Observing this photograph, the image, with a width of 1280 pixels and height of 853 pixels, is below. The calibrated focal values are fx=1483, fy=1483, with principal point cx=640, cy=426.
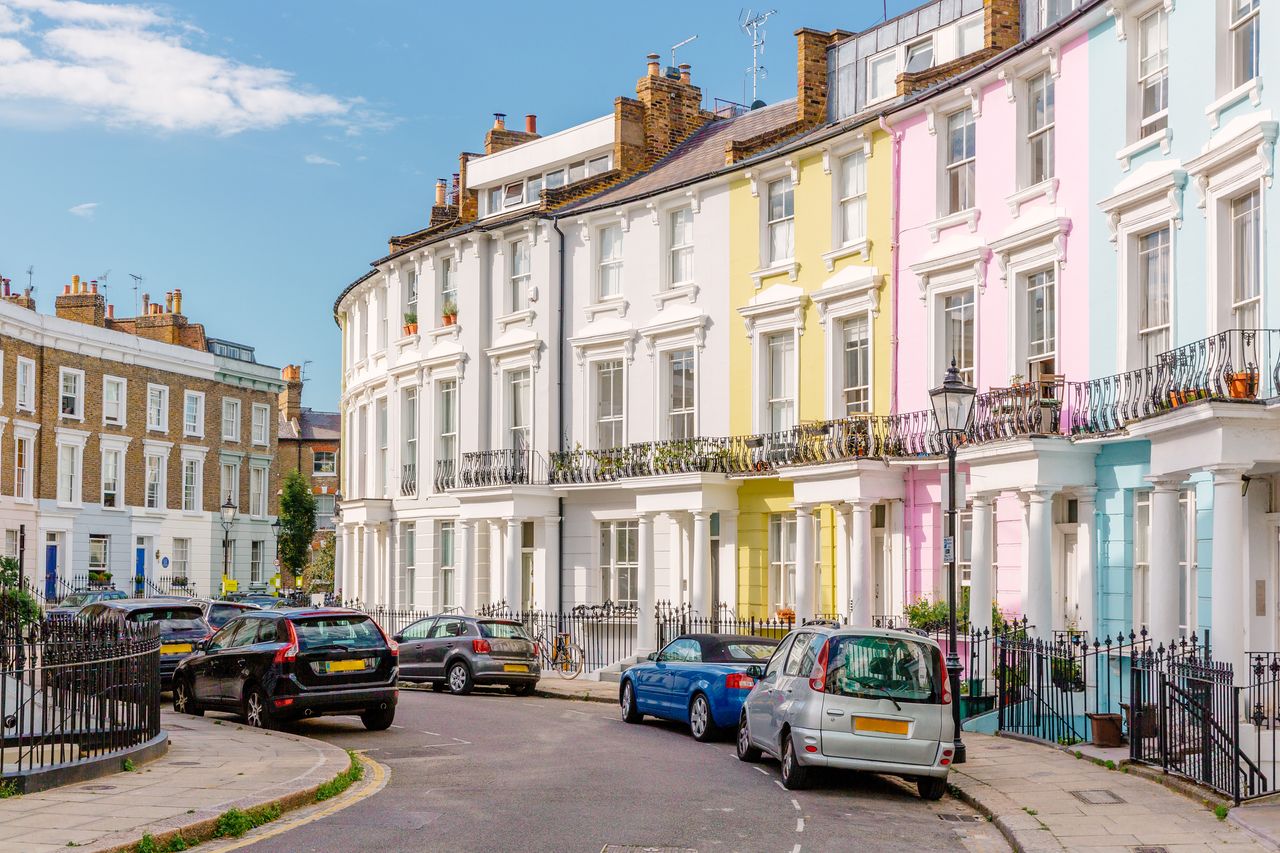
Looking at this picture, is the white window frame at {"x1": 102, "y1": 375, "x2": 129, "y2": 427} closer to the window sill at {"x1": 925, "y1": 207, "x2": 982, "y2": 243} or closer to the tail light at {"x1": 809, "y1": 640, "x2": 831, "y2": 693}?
the window sill at {"x1": 925, "y1": 207, "x2": 982, "y2": 243}

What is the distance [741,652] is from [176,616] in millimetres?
10147

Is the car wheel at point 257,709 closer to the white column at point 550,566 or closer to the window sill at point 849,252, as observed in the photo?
the window sill at point 849,252

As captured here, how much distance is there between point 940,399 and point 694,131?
20.6 metres

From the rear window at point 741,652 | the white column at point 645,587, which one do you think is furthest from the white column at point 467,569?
the rear window at point 741,652

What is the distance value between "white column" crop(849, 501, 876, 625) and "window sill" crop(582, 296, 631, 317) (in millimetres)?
8619

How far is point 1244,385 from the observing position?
53.9ft

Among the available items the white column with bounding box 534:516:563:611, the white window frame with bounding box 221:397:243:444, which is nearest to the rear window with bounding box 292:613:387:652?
the white column with bounding box 534:516:563:611

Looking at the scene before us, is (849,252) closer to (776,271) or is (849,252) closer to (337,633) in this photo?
(776,271)

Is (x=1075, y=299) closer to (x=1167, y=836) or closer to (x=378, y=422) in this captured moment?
(x=1167, y=836)

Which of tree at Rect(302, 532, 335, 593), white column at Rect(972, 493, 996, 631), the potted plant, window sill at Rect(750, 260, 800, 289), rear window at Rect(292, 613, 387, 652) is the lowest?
tree at Rect(302, 532, 335, 593)

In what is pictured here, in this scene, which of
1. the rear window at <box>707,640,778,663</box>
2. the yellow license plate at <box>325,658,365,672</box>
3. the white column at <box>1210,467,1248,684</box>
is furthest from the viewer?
the rear window at <box>707,640,778,663</box>

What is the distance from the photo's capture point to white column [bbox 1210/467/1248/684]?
15688 millimetres

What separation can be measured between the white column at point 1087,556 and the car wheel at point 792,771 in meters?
8.47

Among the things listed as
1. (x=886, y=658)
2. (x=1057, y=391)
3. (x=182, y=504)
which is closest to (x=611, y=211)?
(x=1057, y=391)
